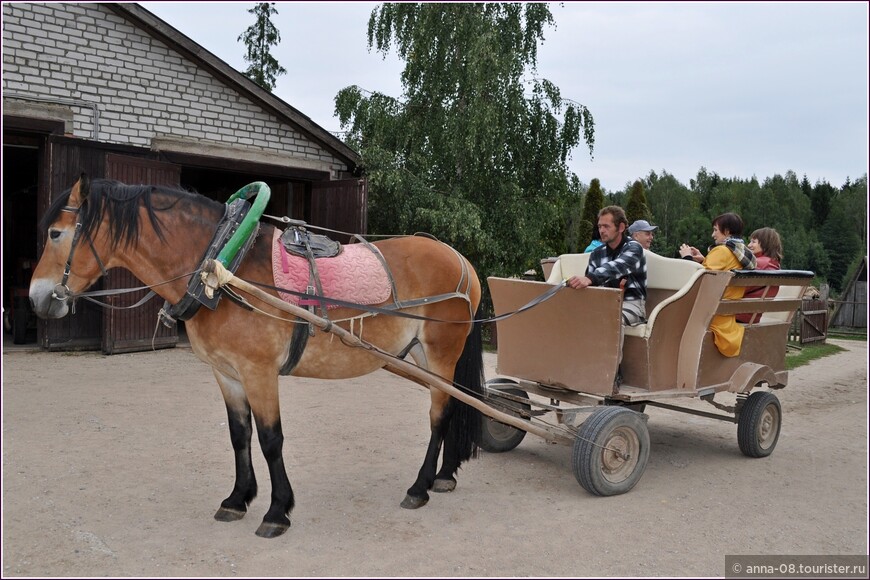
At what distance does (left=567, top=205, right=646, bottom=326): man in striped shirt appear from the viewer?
14.0 ft

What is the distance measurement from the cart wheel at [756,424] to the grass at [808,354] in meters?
5.76

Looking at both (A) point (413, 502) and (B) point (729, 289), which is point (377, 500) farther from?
(B) point (729, 289)

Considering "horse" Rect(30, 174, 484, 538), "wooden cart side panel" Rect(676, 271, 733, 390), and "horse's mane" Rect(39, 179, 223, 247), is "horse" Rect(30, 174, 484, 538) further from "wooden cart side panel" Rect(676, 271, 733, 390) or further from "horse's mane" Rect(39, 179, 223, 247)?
"wooden cart side panel" Rect(676, 271, 733, 390)

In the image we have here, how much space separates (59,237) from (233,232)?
0.80m

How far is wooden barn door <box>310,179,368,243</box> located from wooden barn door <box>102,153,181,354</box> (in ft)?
7.88

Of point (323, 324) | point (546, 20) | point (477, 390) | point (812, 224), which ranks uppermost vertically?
point (546, 20)

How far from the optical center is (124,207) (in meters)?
3.27

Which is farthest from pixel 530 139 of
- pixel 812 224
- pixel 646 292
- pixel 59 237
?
pixel 812 224

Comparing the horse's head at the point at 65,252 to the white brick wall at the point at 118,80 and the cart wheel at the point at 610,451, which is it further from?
the white brick wall at the point at 118,80

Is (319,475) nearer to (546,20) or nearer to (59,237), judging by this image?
(59,237)

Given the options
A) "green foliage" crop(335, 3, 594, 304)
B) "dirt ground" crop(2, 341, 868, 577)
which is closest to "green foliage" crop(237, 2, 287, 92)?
"green foliage" crop(335, 3, 594, 304)

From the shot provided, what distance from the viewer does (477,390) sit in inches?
173

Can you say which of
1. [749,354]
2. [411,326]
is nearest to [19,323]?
[411,326]

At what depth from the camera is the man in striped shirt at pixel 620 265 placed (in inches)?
168
